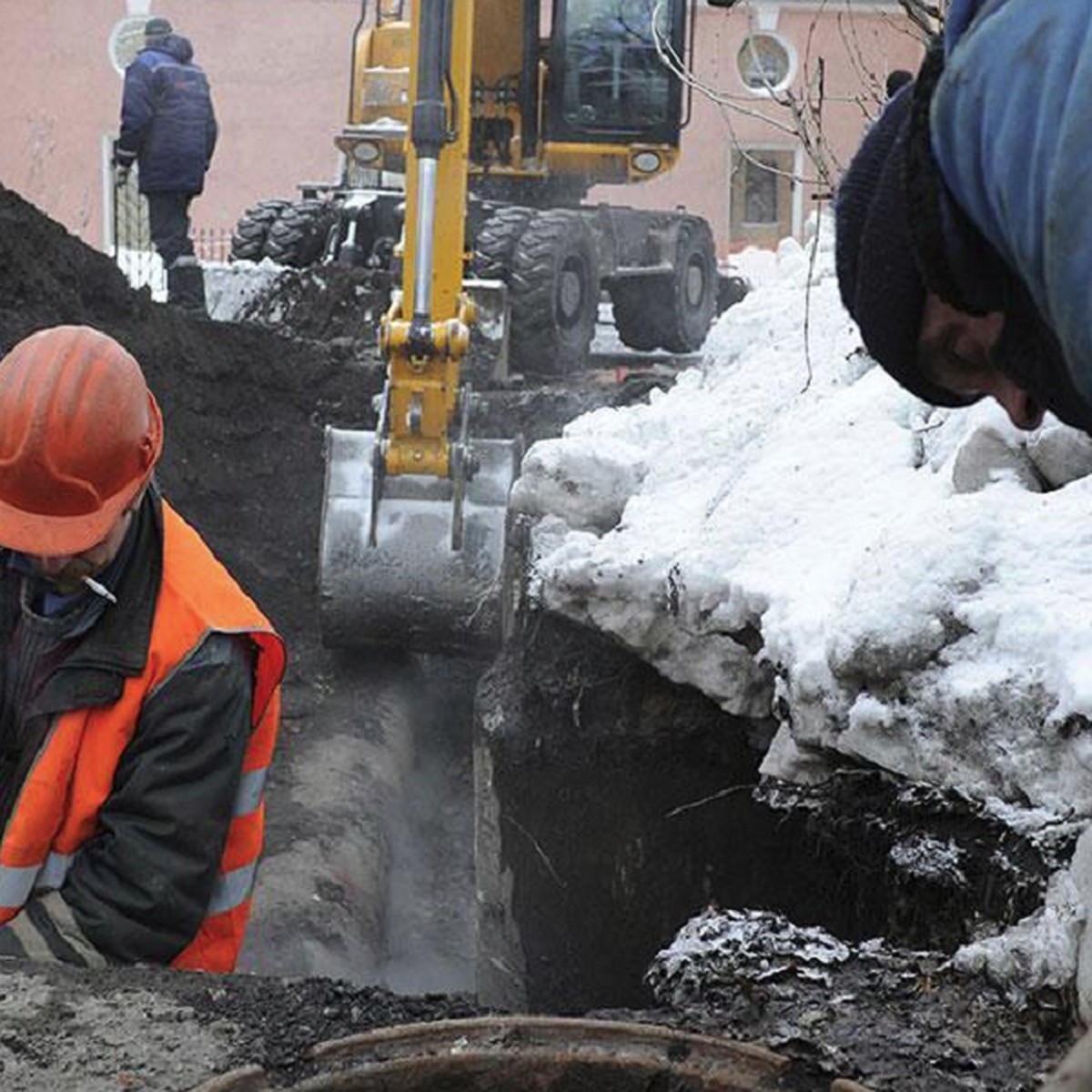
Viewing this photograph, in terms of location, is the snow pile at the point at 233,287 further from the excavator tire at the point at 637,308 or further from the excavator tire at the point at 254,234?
the excavator tire at the point at 637,308

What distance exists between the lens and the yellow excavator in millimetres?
A: 6879

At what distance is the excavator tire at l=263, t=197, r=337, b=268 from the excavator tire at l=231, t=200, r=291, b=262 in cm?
7

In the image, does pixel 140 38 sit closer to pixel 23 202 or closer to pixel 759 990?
pixel 23 202

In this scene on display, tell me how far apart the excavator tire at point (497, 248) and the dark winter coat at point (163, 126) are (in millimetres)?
2419

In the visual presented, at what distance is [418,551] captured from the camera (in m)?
6.92

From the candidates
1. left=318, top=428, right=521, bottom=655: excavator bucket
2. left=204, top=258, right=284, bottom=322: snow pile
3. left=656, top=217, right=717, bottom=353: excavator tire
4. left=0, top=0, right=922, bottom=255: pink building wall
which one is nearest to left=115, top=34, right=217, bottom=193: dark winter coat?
left=204, top=258, right=284, bottom=322: snow pile

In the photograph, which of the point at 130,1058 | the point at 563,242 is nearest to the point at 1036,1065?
the point at 130,1058

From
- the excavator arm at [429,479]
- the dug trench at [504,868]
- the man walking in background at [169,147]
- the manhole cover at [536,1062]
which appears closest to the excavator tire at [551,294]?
the dug trench at [504,868]

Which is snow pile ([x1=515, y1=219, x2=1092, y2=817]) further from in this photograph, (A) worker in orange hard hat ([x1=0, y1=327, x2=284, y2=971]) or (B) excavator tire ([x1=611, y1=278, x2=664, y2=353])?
(B) excavator tire ([x1=611, y1=278, x2=664, y2=353])

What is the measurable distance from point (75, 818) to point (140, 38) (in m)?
24.4

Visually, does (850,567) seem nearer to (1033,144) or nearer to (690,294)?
(1033,144)

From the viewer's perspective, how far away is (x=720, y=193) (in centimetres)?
2580

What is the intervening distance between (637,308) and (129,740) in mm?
10648

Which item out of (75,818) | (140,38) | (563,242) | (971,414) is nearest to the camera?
(75,818)
